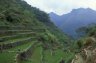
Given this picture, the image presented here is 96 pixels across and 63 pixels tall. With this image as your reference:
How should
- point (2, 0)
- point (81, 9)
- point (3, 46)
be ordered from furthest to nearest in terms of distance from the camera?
point (81, 9) → point (2, 0) → point (3, 46)

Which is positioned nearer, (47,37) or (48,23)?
(47,37)

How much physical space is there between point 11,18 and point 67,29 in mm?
68292

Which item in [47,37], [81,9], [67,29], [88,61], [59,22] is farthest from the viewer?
[81,9]

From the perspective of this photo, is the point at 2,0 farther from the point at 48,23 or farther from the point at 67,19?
the point at 67,19

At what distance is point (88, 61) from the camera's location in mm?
4926

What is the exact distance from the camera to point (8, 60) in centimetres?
1107

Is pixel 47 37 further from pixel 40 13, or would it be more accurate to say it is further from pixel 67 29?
pixel 67 29

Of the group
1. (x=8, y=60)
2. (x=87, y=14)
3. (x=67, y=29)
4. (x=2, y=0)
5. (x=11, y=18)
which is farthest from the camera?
(x=87, y=14)

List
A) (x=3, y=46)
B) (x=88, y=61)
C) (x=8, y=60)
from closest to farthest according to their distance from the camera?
(x=88, y=61)
(x=8, y=60)
(x=3, y=46)

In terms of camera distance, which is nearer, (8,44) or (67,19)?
(8,44)

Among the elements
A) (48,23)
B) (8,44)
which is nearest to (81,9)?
(48,23)

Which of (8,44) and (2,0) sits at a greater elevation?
(2,0)

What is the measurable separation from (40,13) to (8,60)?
40.3 metres

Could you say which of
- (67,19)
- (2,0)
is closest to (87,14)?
(67,19)
